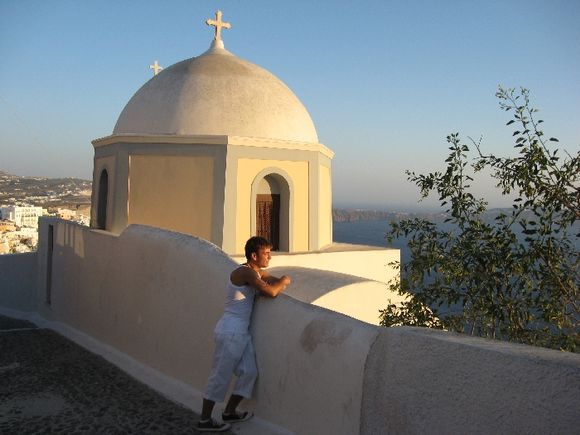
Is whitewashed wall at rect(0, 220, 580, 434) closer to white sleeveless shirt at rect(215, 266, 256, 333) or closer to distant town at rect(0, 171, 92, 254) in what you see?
white sleeveless shirt at rect(215, 266, 256, 333)

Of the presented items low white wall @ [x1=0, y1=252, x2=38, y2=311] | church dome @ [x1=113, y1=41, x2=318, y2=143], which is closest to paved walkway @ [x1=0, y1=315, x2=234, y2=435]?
church dome @ [x1=113, y1=41, x2=318, y2=143]


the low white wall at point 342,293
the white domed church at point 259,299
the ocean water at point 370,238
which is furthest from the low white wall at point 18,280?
the low white wall at point 342,293

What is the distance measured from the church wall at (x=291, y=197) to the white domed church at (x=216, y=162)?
2 cm

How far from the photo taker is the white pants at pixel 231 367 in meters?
3.66

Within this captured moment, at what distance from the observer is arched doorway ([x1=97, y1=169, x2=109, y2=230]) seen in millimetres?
9969

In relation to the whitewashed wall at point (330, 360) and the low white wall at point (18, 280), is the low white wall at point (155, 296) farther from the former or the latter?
the low white wall at point (18, 280)

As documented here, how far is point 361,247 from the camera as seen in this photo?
431 inches

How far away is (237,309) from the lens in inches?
147

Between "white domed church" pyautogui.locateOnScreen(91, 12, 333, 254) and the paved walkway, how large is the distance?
10.8 ft

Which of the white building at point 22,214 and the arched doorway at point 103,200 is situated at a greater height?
the arched doorway at point 103,200

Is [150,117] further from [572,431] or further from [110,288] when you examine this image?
[572,431]

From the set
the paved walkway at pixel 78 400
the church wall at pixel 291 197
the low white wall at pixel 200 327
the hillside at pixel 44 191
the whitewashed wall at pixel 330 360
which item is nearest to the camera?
the whitewashed wall at pixel 330 360

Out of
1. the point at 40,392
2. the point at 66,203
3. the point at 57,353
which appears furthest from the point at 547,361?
the point at 66,203

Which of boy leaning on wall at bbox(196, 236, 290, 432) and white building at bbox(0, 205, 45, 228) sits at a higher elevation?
boy leaning on wall at bbox(196, 236, 290, 432)
